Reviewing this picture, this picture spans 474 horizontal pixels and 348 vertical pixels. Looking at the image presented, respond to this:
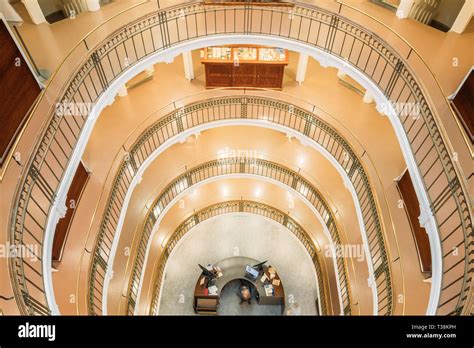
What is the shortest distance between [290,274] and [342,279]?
165 inches

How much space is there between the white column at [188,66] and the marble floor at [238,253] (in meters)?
7.16

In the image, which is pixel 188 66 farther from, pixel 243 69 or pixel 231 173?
pixel 231 173

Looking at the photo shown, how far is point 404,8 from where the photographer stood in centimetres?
904

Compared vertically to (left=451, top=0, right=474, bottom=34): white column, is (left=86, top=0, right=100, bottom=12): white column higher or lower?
higher

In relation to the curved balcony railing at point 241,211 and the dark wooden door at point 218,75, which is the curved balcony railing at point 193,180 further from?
the curved balcony railing at point 241,211

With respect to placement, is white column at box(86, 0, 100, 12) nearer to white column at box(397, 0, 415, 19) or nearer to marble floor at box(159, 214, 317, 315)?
white column at box(397, 0, 415, 19)

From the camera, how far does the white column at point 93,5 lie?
9.03 meters

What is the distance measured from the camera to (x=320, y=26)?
9125 mm

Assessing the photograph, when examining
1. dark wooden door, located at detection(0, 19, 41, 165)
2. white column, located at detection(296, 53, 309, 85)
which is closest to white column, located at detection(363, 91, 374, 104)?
white column, located at detection(296, 53, 309, 85)

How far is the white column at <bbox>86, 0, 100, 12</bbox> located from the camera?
903 centimetres

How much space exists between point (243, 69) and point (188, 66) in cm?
Result: 177

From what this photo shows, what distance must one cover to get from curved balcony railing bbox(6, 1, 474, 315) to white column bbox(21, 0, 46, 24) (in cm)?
170

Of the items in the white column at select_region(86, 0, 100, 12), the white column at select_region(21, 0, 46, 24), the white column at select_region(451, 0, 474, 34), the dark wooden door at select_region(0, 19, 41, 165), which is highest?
the white column at select_region(86, 0, 100, 12)
